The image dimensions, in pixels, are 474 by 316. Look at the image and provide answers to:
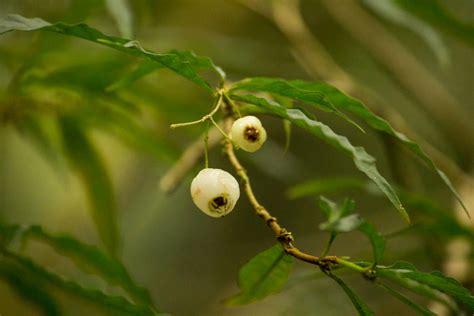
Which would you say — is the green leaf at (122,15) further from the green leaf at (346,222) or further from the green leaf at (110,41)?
the green leaf at (346,222)

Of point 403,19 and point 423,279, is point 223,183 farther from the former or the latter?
point 403,19

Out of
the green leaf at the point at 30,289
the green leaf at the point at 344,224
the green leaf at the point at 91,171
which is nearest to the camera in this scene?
the green leaf at the point at 344,224

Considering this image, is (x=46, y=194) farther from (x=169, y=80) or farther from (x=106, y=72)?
(x=106, y=72)

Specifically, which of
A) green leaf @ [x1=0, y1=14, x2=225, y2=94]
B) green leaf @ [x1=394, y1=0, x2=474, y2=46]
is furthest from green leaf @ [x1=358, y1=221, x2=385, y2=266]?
green leaf @ [x1=394, y1=0, x2=474, y2=46]

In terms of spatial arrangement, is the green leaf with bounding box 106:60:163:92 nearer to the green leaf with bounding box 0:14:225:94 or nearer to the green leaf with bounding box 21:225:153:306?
the green leaf with bounding box 0:14:225:94

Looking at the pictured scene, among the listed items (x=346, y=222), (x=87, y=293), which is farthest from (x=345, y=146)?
(x=87, y=293)

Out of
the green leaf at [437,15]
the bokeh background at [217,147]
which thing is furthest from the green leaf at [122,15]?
the green leaf at [437,15]
